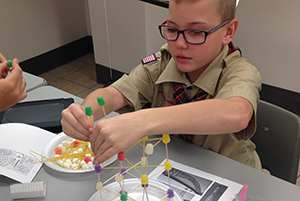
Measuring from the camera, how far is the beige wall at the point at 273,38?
2.34 meters

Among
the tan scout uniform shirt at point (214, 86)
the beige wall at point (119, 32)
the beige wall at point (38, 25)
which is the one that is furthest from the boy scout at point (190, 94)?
the beige wall at point (38, 25)

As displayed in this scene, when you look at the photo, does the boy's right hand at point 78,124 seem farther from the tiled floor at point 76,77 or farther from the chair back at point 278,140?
the tiled floor at point 76,77

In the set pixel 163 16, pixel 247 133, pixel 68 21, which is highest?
pixel 247 133

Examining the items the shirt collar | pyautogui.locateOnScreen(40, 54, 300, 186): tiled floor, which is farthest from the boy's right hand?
pyautogui.locateOnScreen(40, 54, 300, 186): tiled floor

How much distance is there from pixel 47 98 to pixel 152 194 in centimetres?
78

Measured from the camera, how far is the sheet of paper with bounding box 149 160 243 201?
0.90 metres

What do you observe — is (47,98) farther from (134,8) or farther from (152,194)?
(134,8)

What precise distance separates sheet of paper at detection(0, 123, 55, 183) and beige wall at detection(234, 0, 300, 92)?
1.91 m

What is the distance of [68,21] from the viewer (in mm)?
3764

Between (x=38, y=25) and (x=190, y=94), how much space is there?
107 inches

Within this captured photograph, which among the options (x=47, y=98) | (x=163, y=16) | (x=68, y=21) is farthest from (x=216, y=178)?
(x=68, y=21)

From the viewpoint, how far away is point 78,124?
916 millimetres

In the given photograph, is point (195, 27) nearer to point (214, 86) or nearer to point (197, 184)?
point (214, 86)

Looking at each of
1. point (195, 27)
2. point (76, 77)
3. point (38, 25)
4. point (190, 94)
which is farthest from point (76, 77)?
point (195, 27)
